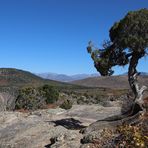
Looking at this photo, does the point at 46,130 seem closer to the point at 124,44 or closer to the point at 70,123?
the point at 70,123

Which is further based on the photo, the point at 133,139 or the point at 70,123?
the point at 70,123

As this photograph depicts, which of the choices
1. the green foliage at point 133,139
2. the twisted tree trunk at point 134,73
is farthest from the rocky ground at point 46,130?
the green foliage at point 133,139

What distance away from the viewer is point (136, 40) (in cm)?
1869

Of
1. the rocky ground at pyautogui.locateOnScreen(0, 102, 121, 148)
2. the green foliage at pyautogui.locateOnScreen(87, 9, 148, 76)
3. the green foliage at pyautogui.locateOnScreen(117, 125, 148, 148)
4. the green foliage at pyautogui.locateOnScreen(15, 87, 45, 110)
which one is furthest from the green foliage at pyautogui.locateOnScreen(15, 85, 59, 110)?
the green foliage at pyautogui.locateOnScreen(117, 125, 148, 148)

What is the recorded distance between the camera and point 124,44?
19.2 metres

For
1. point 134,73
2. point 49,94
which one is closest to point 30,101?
point 49,94

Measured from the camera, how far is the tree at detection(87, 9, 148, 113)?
1881 centimetres

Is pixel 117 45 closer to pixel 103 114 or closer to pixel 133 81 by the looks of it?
pixel 133 81

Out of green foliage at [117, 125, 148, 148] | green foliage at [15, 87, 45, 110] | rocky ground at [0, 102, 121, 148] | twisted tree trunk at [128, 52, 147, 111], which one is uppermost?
twisted tree trunk at [128, 52, 147, 111]

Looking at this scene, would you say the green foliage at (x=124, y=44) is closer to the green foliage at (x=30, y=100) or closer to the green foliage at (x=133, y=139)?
the green foliage at (x=133, y=139)

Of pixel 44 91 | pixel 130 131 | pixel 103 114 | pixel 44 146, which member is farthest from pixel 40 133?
pixel 44 91

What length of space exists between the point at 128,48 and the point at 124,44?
346 mm

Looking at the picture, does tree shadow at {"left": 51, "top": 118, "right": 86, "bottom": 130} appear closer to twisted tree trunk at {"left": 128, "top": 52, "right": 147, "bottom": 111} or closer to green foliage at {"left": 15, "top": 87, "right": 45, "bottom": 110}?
twisted tree trunk at {"left": 128, "top": 52, "right": 147, "bottom": 111}

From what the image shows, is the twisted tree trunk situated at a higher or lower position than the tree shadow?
higher
